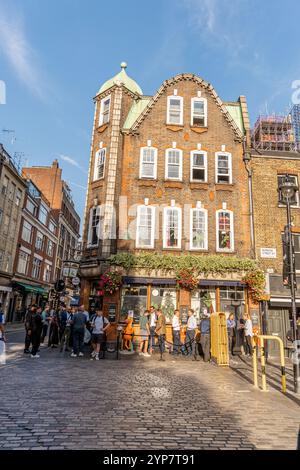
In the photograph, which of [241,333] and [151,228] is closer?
[241,333]

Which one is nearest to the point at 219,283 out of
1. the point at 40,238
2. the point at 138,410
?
the point at 138,410

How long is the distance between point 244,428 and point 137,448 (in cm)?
210

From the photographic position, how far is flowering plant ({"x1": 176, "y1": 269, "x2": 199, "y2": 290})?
16.9 m

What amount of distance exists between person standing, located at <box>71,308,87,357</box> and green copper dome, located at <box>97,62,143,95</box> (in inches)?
609

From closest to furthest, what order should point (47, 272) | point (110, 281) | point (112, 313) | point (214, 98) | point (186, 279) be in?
1. point (110, 281)
2. point (186, 279)
3. point (112, 313)
4. point (214, 98)
5. point (47, 272)

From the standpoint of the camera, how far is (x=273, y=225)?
19.1 m

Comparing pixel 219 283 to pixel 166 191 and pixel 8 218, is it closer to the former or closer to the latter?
pixel 166 191

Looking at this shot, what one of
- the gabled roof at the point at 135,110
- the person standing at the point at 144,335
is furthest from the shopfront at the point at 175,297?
the gabled roof at the point at 135,110

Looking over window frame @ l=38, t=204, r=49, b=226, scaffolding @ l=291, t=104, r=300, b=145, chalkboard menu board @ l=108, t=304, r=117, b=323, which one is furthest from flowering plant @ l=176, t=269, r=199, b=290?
window frame @ l=38, t=204, r=49, b=226

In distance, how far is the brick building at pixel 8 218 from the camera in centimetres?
3519

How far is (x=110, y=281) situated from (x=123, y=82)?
13213mm

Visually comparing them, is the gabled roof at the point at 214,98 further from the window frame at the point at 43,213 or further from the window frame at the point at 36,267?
the window frame at the point at 36,267

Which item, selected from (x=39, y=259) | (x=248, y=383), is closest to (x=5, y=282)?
(x=39, y=259)

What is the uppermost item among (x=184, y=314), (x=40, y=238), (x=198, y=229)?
(x=40, y=238)
